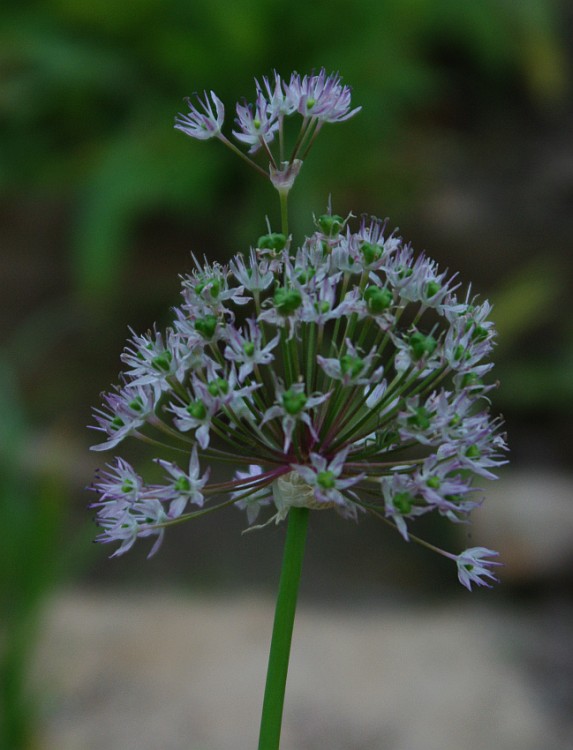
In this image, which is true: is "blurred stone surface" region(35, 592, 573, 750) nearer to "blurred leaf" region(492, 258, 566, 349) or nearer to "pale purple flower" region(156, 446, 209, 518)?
"blurred leaf" region(492, 258, 566, 349)

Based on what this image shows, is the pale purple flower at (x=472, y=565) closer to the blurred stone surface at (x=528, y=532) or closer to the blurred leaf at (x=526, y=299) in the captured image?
the blurred stone surface at (x=528, y=532)

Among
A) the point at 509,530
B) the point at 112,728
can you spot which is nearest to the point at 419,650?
the point at 509,530

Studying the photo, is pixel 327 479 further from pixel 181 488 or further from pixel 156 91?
pixel 156 91

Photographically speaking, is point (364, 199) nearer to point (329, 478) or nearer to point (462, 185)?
point (462, 185)

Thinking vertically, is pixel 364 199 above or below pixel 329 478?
above

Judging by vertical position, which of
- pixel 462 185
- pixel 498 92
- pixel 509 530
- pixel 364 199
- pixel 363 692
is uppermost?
pixel 498 92

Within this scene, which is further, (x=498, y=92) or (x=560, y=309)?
(x=498, y=92)

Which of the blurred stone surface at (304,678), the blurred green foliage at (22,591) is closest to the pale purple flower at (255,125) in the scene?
the blurred green foliage at (22,591)
